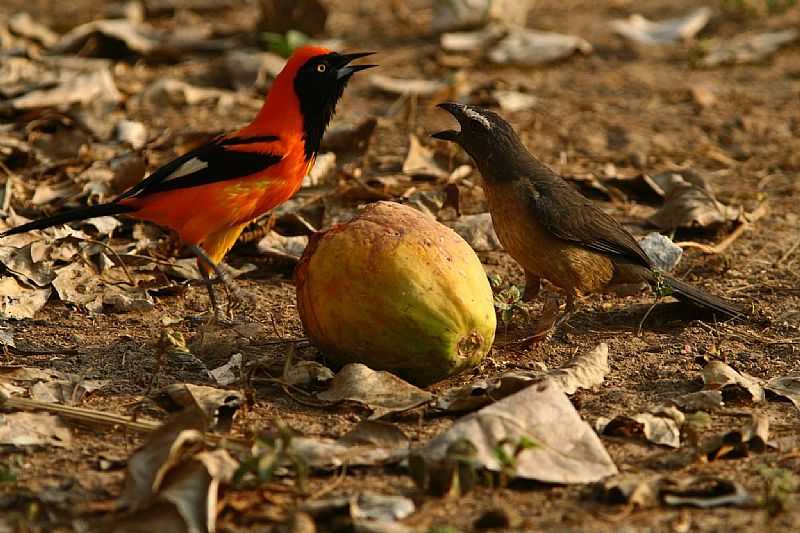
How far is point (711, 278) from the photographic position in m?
6.18

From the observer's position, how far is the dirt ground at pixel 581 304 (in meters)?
3.71

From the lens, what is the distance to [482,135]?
6.02 metres

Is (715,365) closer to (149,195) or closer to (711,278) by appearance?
(711,278)

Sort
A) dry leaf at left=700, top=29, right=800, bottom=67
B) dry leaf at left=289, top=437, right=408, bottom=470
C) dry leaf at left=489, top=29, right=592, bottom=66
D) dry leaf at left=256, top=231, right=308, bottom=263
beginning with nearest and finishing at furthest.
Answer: dry leaf at left=289, top=437, right=408, bottom=470 → dry leaf at left=256, top=231, right=308, bottom=263 → dry leaf at left=489, top=29, right=592, bottom=66 → dry leaf at left=700, top=29, right=800, bottom=67

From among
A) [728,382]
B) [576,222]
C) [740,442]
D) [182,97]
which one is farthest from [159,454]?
[182,97]

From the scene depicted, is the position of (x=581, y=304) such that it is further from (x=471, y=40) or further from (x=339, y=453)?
(x=471, y=40)

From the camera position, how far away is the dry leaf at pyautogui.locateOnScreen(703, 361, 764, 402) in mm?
4629

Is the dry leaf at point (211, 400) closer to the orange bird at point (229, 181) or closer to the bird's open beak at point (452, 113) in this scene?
the orange bird at point (229, 181)

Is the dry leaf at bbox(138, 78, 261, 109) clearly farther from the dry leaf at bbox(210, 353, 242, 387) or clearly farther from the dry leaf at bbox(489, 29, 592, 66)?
the dry leaf at bbox(210, 353, 242, 387)

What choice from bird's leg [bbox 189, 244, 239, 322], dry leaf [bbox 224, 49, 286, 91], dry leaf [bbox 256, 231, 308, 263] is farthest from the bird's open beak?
dry leaf [bbox 224, 49, 286, 91]

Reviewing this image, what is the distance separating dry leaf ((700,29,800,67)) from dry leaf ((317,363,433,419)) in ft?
20.6

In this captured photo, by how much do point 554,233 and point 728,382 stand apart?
1397 millimetres

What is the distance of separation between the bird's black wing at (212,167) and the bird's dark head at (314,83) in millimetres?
323

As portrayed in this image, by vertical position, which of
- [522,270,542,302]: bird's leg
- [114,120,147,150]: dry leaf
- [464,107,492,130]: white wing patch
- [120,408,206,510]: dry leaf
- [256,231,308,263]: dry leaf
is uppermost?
[464,107,492,130]: white wing patch
